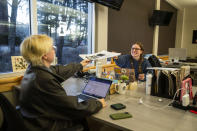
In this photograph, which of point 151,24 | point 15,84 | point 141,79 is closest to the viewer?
point 15,84

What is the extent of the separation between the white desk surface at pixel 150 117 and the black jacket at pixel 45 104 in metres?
0.19

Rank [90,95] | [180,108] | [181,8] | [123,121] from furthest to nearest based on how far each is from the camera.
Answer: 1. [181,8]
2. [90,95]
3. [180,108]
4. [123,121]

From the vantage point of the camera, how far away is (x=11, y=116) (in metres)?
0.90

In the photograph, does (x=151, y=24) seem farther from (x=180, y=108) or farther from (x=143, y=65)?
(x=180, y=108)

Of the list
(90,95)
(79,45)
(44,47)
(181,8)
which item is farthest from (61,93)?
(181,8)

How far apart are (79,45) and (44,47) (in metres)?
1.94

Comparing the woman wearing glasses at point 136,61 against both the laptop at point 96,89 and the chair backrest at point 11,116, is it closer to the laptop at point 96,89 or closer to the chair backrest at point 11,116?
the laptop at point 96,89

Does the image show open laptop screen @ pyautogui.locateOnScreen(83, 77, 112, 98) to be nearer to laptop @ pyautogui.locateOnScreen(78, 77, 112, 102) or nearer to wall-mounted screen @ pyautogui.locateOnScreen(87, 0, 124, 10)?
laptop @ pyautogui.locateOnScreen(78, 77, 112, 102)

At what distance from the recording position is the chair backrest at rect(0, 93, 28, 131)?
2.90ft

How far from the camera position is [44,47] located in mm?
1195

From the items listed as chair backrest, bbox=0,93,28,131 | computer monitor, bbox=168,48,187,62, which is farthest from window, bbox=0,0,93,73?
computer monitor, bbox=168,48,187,62

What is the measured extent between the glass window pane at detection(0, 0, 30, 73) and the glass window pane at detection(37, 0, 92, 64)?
0.22 meters

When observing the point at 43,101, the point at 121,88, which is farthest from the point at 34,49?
the point at 121,88

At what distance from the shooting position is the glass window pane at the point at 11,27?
2.07m
